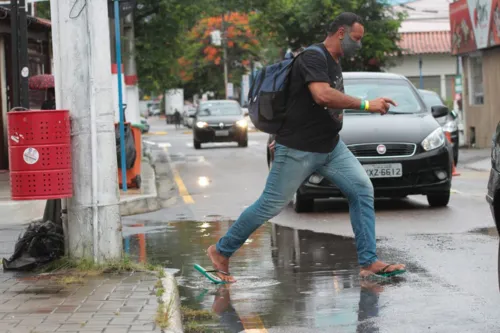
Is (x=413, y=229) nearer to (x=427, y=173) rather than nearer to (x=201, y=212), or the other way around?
(x=427, y=173)

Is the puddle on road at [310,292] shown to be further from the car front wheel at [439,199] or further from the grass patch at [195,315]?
the car front wheel at [439,199]

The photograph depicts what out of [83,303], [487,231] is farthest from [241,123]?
[83,303]

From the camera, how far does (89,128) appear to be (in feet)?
26.1

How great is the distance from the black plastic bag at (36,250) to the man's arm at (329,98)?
7.85ft

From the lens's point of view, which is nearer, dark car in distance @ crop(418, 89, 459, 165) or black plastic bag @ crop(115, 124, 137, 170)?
black plastic bag @ crop(115, 124, 137, 170)

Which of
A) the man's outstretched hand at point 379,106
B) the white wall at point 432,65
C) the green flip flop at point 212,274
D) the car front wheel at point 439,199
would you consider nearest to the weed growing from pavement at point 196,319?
the green flip flop at point 212,274

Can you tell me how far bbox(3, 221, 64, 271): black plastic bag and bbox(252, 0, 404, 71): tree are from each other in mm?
30714

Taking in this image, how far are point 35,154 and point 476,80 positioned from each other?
25335 millimetres

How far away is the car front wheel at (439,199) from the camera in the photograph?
12.4 m

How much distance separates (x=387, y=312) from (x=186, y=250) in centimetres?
344

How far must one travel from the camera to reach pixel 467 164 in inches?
881

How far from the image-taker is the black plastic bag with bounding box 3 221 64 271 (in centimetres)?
811

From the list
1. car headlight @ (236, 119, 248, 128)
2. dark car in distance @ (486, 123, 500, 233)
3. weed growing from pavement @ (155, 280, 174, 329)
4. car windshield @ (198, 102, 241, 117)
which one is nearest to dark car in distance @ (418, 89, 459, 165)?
car headlight @ (236, 119, 248, 128)

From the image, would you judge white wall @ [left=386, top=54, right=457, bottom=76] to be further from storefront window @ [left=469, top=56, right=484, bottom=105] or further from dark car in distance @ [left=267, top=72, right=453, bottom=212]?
dark car in distance @ [left=267, top=72, right=453, bottom=212]
